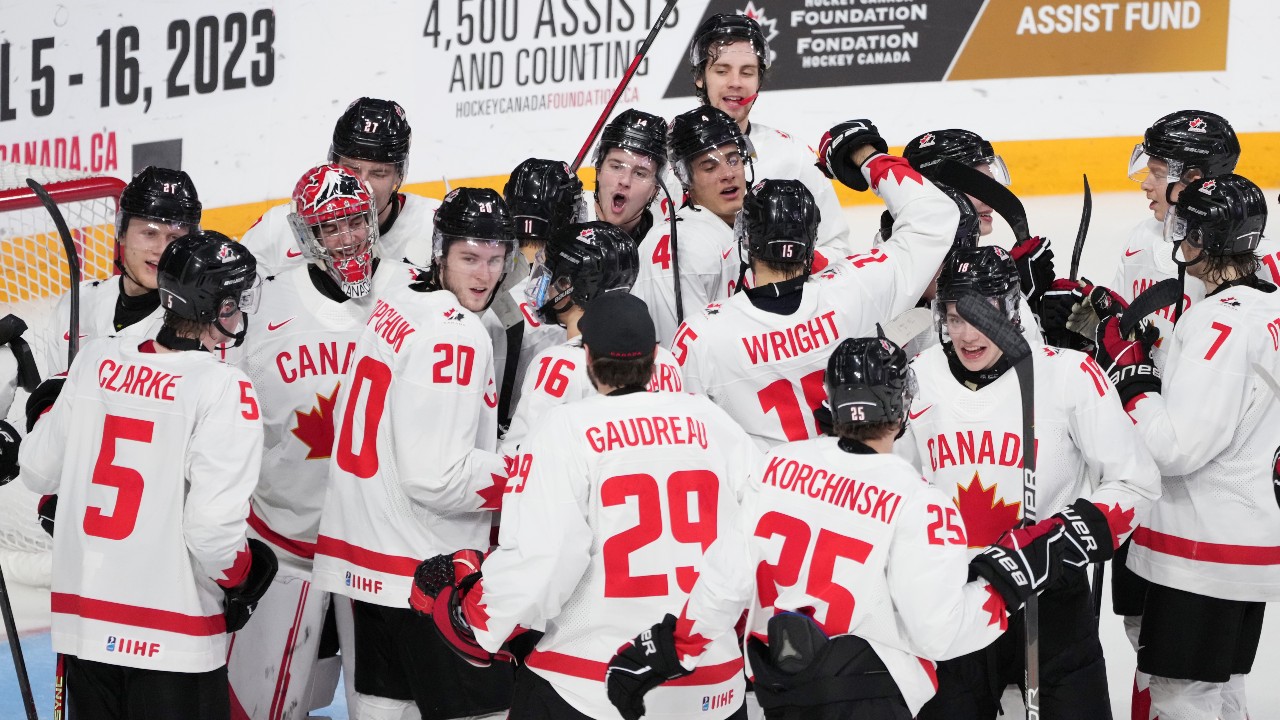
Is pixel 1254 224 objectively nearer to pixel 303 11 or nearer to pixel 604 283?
pixel 604 283

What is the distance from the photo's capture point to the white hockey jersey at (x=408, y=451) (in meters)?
3.30

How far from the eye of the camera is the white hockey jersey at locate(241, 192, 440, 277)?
4.22 m

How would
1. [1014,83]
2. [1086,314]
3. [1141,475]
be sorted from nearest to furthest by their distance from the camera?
[1141,475] → [1086,314] → [1014,83]

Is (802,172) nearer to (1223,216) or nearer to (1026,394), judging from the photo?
(1223,216)

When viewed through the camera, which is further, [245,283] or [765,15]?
[765,15]

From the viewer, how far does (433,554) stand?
3.50 m

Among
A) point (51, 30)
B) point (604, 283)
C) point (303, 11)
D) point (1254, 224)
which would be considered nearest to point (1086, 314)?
point (1254, 224)

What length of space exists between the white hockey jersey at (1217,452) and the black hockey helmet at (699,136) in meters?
1.27

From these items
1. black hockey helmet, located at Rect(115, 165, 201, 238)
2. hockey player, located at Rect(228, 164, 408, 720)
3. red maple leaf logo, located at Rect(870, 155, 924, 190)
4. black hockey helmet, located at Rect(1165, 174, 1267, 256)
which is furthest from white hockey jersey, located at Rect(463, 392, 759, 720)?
black hockey helmet, located at Rect(1165, 174, 1267, 256)

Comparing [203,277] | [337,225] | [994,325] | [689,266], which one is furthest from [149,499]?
[994,325]

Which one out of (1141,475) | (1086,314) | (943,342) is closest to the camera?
(1141,475)

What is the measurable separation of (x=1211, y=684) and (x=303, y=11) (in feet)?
17.8

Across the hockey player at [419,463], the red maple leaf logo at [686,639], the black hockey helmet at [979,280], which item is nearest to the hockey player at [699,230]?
the hockey player at [419,463]

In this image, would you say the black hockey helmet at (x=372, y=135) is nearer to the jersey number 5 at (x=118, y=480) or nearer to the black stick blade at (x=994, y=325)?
the jersey number 5 at (x=118, y=480)
